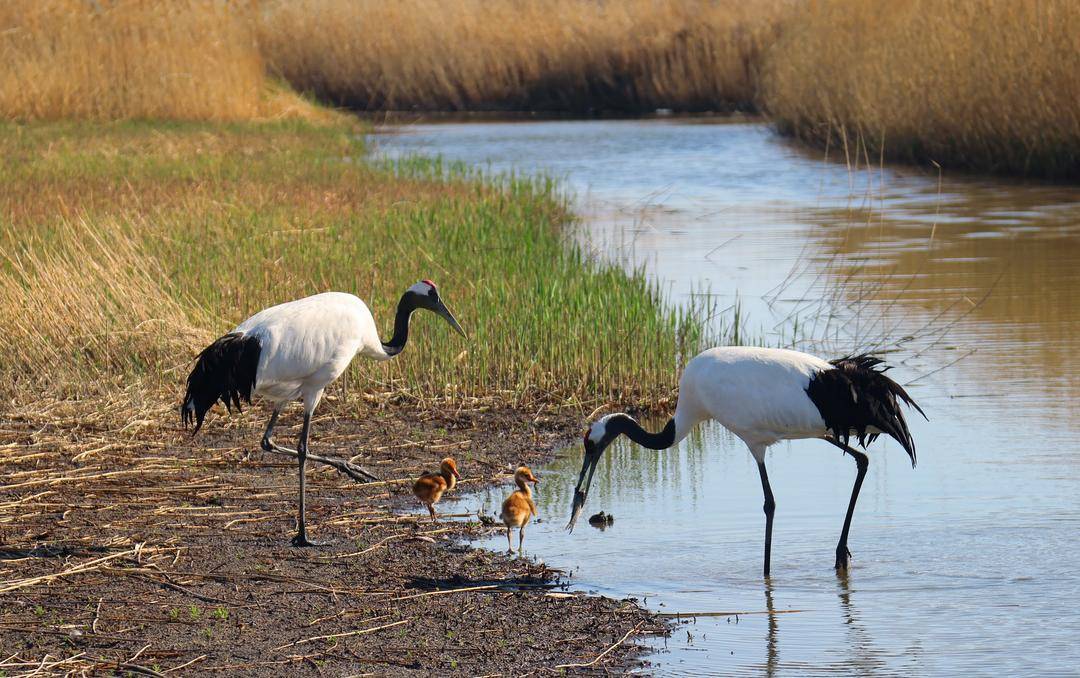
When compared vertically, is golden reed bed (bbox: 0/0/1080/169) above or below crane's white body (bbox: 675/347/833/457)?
above

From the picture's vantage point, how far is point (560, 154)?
2405 cm

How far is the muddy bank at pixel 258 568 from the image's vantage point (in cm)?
482

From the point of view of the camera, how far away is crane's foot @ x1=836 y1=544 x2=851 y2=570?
587 cm

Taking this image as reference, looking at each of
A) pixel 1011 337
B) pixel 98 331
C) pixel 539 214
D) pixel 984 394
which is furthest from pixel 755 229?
pixel 98 331

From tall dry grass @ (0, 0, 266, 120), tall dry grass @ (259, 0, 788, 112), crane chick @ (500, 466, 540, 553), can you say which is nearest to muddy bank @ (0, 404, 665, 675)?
crane chick @ (500, 466, 540, 553)

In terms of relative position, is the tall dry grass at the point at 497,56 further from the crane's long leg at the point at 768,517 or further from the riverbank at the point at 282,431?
the crane's long leg at the point at 768,517

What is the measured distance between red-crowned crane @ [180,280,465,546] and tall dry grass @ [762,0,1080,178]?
9914 mm

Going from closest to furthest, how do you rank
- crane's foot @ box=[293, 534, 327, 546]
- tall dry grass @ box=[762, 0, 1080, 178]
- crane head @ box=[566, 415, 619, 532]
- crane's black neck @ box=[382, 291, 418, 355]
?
crane's foot @ box=[293, 534, 327, 546] → crane head @ box=[566, 415, 619, 532] → crane's black neck @ box=[382, 291, 418, 355] → tall dry grass @ box=[762, 0, 1080, 178]

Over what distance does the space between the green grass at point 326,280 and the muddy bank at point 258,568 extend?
2.40ft

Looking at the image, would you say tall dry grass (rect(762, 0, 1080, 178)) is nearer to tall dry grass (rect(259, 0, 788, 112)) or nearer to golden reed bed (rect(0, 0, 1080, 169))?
golden reed bed (rect(0, 0, 1080, 169))

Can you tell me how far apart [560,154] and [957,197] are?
25.0 ft

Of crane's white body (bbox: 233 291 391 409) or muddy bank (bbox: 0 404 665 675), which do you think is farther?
crane's white body (bbox: 233 291 391 409)

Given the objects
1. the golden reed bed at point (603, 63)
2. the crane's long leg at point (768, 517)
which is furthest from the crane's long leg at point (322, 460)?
the golden reed bed at point (603, 63)

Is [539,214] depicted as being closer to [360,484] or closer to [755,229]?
[755,229]
